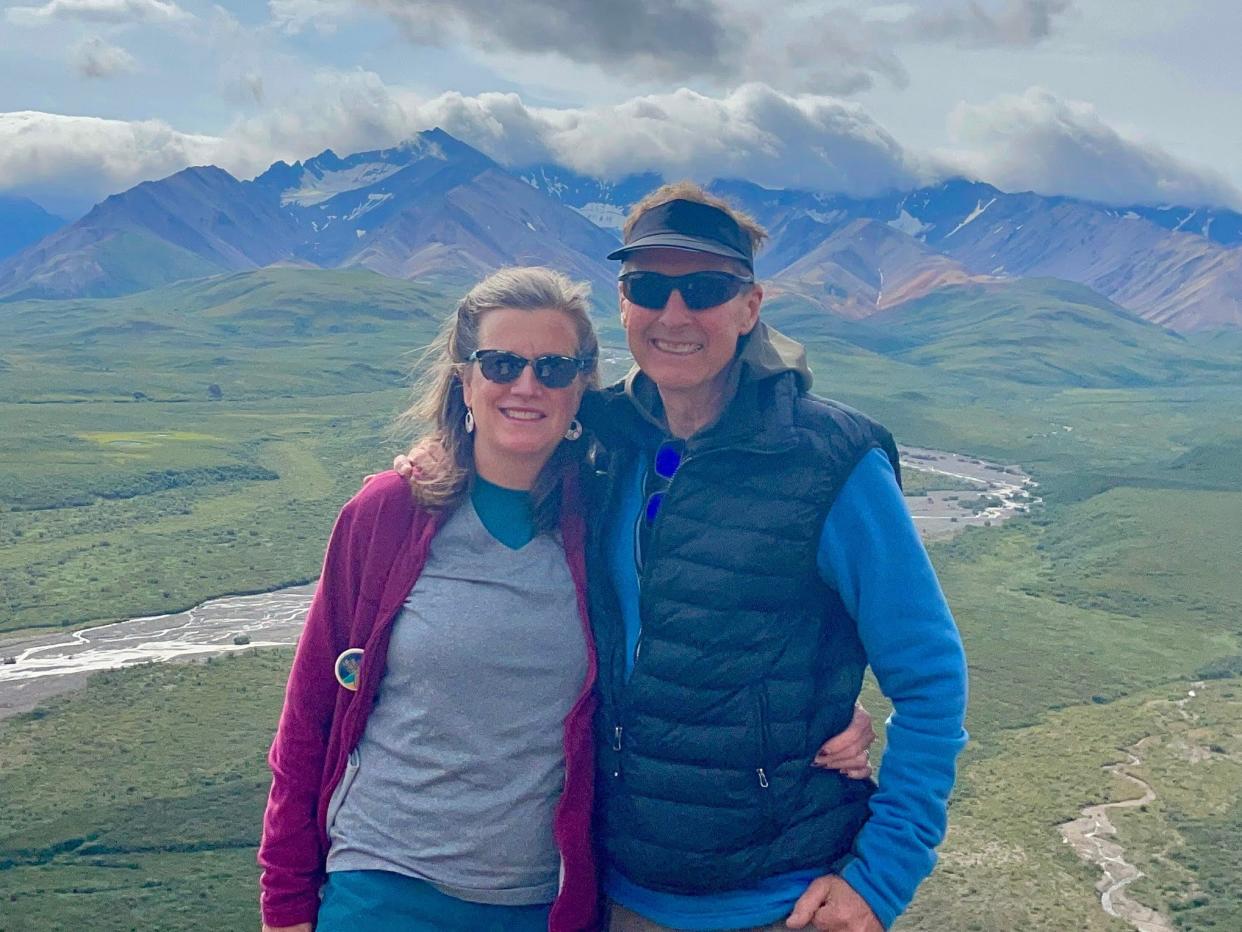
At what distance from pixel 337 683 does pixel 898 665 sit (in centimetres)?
238

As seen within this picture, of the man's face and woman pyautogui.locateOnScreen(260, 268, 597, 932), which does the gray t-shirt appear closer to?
woman pyautogui.locateOnScreen(260, 268, 597, 932)

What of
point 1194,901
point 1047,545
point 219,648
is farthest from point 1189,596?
point 219,648

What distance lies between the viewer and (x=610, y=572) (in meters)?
5.33

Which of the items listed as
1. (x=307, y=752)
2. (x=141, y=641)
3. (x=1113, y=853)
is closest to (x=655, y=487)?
(x=307, y=752)

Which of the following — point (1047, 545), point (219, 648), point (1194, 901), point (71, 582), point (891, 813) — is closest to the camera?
point (891, 813)

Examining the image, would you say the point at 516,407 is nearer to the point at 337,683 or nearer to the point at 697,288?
the point at 697,288

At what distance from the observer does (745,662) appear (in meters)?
4.91

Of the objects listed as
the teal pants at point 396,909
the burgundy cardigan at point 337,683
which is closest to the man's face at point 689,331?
the burgundy cardigan at point 337,683

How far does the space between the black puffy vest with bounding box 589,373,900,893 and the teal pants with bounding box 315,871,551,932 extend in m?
0.72

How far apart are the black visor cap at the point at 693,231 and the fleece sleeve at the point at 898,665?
3.51 feet

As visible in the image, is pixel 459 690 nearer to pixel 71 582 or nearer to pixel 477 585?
pixel 477 585

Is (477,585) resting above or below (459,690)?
above

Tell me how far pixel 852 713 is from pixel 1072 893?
2730 cm

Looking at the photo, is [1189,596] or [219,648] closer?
[219,648]
